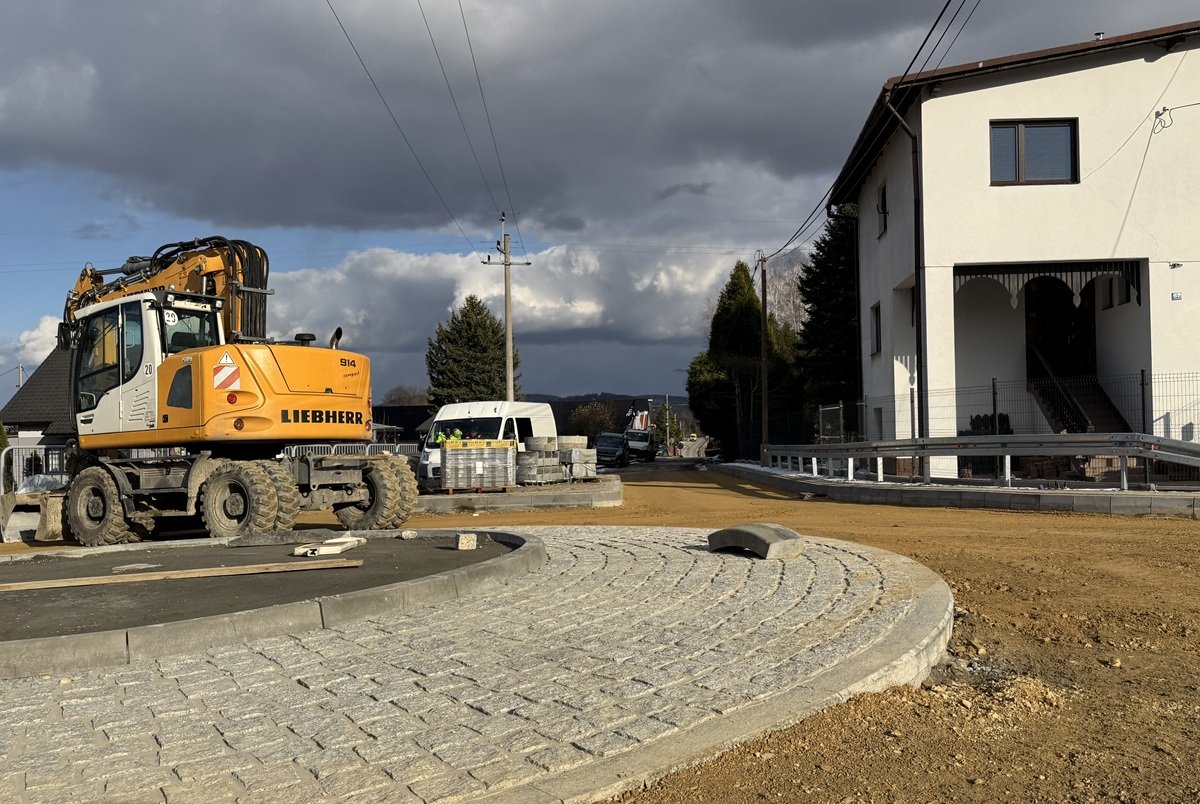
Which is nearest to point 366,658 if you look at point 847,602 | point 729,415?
point 847,602

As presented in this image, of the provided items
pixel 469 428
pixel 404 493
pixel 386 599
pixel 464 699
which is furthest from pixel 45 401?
pixel 464 699

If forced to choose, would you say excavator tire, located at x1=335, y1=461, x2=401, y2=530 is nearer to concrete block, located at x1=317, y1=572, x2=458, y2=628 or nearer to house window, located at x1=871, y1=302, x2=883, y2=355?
concrete block, located at x1=317, y1=572, x2=458, y2=628

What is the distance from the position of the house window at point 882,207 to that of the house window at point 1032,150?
4454mm

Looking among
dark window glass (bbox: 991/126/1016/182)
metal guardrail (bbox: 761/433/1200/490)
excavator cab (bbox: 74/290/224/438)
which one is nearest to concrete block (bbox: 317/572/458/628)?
excavator cab (bbox: 74/290/224/438)

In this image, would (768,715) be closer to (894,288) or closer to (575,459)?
(575,459)

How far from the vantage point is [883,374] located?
26922 millimetres

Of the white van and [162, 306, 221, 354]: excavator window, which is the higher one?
[162, 306, 221, 354]: excavator window

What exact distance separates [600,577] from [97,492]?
9.67 metres

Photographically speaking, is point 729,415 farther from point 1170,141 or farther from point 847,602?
point 847,602

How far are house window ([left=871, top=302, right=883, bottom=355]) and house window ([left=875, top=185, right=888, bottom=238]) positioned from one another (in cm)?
244

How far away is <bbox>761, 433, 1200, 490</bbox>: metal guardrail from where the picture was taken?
1638 centimetres

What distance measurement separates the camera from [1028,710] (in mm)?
4914

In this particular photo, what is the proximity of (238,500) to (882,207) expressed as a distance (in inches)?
790

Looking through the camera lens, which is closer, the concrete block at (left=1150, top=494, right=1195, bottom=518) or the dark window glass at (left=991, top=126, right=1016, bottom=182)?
the concrete block at (left=1150, top=494, right=1195, bottom=518)
